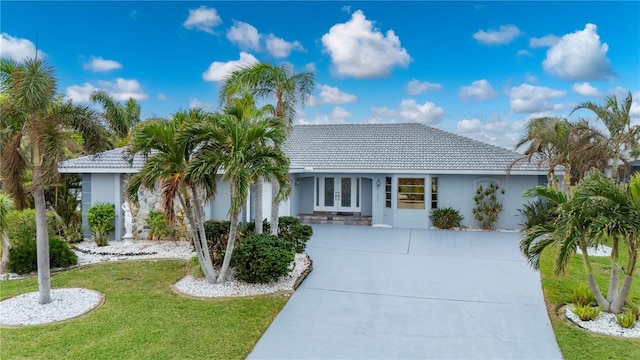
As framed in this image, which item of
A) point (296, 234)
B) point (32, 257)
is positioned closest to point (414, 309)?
point (296, 234)

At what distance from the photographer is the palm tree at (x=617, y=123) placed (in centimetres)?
1141

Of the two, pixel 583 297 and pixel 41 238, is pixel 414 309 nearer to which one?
pixel 583 297

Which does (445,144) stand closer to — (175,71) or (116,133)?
(175,71)

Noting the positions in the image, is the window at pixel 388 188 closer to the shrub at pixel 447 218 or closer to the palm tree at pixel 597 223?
the shrub at pixel 447 218

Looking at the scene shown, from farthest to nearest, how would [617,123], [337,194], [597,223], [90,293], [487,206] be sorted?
[337,194]
[487,206]
[617,123]
[90,293]
[597,223]

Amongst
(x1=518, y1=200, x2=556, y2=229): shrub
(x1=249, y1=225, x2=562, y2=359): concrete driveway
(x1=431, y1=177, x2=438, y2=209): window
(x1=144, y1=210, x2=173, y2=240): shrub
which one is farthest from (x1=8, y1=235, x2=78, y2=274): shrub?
(x1=518, y1=200, x2=556, y2=229): shrub

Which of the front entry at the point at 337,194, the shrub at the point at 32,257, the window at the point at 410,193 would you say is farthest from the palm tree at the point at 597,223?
the front entry at the point at 337,194

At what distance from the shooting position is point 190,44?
1662 centimetres

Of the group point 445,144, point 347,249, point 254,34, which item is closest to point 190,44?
point 254,34

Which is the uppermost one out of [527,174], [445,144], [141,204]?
[445,144]

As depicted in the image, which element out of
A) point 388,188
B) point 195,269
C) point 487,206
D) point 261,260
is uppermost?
point 388,188

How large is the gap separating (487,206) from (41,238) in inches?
624

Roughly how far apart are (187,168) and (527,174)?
1435 centimetres

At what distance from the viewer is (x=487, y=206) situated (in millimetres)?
16844
